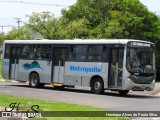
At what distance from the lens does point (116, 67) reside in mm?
22375

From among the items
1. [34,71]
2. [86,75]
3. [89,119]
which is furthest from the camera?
[34,71]

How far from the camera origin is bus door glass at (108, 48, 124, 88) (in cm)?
2223

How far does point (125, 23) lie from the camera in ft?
148

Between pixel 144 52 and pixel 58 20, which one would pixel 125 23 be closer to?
pixel 58 20

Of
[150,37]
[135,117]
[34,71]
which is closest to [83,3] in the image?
[150,37]

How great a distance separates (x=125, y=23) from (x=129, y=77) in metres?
23.7

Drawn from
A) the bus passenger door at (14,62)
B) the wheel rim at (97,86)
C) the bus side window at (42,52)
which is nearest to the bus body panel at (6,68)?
the bus passenger door at (14,62)

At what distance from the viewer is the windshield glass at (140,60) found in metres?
22.1

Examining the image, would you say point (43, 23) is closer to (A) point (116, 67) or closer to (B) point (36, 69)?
(B) point (36, 69)

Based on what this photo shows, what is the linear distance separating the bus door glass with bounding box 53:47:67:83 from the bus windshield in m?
4.71

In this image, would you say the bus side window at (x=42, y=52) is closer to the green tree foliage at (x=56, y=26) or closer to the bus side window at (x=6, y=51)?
the bus side window at (x=6, y=51)

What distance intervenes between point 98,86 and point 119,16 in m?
23.4

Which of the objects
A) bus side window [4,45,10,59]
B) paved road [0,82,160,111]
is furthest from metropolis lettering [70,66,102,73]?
bus side window [4,45,10,59]

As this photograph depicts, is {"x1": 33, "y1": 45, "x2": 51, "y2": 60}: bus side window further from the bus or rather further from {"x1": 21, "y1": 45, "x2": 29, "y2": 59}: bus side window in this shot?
{"x1": 21, "y1": 45, "x2": 29, "y2": 59}: bus side window
